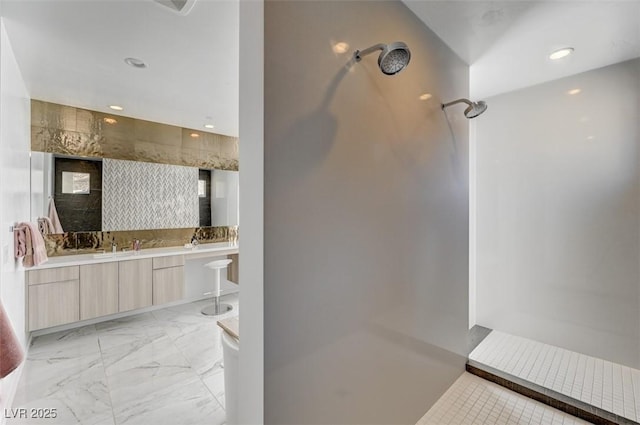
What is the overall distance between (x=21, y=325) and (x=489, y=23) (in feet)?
14.6

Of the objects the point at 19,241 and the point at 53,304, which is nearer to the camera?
the point at 19,241

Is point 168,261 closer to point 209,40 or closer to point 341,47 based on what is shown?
point 209,40

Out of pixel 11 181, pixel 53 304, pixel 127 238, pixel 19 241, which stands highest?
pixel 11 181

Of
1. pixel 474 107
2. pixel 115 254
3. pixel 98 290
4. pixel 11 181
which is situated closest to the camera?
pixel 474 107

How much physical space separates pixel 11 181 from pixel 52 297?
1380 mm

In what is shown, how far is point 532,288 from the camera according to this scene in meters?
2.62

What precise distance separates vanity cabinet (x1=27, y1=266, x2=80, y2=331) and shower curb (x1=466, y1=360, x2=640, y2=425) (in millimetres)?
3942

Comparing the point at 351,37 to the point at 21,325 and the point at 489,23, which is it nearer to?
the point at 489,23

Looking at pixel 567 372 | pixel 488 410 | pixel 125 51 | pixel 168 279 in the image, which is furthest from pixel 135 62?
pixel 567 372

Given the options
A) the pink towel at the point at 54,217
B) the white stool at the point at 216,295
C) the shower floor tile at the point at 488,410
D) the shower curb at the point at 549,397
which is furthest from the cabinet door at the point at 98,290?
the shower curb at the point at 549,397

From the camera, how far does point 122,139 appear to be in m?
3.66

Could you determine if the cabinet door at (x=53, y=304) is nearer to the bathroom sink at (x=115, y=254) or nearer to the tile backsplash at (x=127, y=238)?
the bathroom sink at (x=115, y=254)

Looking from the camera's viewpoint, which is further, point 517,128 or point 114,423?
point 517,128

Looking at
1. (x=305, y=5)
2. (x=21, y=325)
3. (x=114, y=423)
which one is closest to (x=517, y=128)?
(x=305, y=5)
